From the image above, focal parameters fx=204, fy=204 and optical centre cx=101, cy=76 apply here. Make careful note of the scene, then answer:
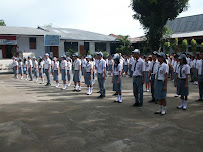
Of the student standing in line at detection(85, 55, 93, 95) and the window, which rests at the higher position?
the window

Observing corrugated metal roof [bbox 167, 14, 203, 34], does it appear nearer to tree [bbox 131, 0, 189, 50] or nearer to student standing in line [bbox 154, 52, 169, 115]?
tree [bbox 131, 0, 189, 50]

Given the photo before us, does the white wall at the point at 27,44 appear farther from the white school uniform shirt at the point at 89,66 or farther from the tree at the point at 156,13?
the white school uniform shirt at the point at 89,66

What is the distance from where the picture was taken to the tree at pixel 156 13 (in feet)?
74.0

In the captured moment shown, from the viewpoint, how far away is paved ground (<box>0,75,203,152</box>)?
161 inches

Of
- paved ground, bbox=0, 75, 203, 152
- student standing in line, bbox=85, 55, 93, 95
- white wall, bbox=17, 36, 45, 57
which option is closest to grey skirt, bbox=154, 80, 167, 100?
paved ground, bbox=0, 75, 203, 152

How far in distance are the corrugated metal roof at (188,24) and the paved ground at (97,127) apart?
24782 mm

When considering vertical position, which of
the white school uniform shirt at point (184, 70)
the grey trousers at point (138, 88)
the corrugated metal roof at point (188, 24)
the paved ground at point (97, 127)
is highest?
the corrugated metal roof at point (188, 24)

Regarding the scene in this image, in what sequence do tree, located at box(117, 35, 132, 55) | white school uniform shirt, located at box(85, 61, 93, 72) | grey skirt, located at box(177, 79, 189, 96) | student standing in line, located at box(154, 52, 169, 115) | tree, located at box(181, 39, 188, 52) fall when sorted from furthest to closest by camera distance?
tree, located at box(117, 35, 132, 55) < tree, located at box(181, 39, 188, 52) < white school uniform shirt, located at box(85, 61, 93, 72) < grey skirt, located at box(177, 79, 189, 96) < student standing in line, located at box(154, 52, 169, 115)

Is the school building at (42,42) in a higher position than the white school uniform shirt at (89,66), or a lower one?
higher

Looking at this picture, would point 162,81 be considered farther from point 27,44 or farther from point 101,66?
point 27,44

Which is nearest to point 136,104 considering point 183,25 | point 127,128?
point 127,128

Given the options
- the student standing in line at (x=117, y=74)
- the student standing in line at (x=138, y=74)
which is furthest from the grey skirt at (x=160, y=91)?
the student standing in line at (x=117, y=74)

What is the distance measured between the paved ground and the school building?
17.1 m

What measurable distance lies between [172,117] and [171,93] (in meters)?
3.80
